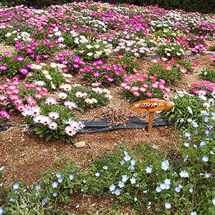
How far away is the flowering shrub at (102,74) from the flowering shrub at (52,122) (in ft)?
5.07

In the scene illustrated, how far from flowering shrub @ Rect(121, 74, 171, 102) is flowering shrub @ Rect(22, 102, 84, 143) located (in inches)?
52.8

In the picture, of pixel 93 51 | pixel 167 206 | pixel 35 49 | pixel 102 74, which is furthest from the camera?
pixel 93 51

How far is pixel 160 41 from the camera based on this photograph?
705 cm

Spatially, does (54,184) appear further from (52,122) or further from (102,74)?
(102,74)

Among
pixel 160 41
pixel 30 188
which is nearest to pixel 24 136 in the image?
pixel 30 188

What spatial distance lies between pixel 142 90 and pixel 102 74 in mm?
1068

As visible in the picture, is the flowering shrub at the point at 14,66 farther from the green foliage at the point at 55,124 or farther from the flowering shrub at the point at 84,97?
the green foliage at the point at 55,124

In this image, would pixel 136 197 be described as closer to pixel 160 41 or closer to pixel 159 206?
pixel 159 206

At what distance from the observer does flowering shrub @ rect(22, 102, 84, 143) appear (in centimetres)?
300

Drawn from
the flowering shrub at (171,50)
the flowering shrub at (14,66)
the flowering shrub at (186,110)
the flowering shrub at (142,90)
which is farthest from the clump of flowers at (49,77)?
the flowering shrub at (171,50)

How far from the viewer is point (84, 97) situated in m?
3.87

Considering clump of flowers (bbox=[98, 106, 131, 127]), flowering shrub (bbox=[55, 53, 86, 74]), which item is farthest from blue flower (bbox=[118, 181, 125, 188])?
flowering shrub (bbox=[55, 53, 86, 74])

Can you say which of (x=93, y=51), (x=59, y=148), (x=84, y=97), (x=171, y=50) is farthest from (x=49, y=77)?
(x=171, y=50)

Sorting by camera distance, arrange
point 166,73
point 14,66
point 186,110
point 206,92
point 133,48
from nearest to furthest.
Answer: point 186,110 → point 206,92 → point 14,66 → point 166,73 → point 133,48
